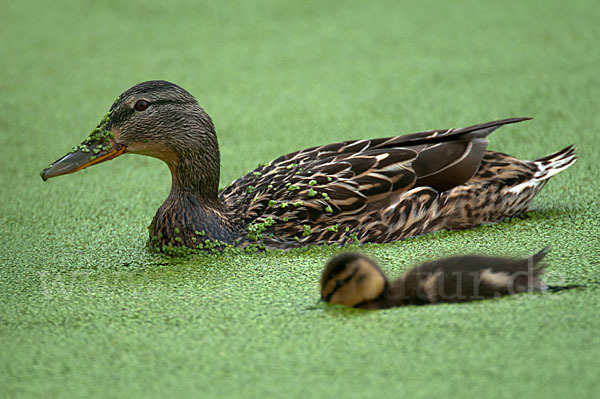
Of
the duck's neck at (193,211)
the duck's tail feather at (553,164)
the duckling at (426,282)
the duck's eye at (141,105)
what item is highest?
the duck's eye at (141,105)

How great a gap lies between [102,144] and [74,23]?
3815mm

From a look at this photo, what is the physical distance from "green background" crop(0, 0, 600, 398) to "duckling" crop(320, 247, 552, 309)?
0.18ft

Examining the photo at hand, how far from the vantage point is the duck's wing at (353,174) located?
3.36 meters

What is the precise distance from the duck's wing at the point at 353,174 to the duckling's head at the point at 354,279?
65cm

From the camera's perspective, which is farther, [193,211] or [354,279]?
[193,211]

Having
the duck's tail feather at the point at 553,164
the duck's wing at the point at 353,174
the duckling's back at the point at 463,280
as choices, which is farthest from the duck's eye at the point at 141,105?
the duck's tail feather at the point at 553,164

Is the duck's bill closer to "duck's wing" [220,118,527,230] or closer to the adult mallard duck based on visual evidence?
the adult mallard duck

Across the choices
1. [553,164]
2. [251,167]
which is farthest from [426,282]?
[251,167]

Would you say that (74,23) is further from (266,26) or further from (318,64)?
(318,64)

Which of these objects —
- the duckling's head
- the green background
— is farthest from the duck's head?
the duckling's head

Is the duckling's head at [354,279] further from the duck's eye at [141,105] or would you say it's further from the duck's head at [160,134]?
the duck's eye at [141,105]

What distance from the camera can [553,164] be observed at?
3.71 meters

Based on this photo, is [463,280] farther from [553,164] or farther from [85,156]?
[85,156]

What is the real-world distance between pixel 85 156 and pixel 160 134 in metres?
0.32
